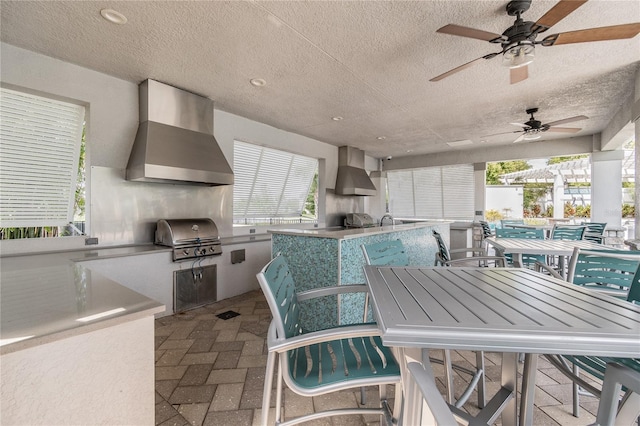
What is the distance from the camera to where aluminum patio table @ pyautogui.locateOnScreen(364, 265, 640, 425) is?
0.80 meters

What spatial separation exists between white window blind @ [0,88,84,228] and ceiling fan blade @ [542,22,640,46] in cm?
438

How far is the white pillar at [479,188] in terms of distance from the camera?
21.8ft

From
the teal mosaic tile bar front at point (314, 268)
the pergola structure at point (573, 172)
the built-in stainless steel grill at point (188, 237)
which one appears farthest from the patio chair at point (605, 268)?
the pergola structure at point (573, 172)

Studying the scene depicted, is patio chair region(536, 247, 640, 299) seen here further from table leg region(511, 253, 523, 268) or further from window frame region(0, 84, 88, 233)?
window frame region(0, 84, 88, 233)

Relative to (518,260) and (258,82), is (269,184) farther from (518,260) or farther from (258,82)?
(518,260)

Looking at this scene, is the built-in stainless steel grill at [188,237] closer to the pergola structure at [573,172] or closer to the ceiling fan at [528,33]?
the ceiling fan at [528,33]

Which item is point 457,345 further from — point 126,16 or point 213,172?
point 213,172

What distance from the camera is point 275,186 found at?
17.6 ft

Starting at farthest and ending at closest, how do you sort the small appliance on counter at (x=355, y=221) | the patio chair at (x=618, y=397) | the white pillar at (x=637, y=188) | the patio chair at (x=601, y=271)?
the small appliance on counter at (x=355, y=221) → the white pillar at (x=637, y=188) → the patio chair at (x=601, y=271) → the patio chair at (x=618, y=397)

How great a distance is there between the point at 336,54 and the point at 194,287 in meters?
3.04

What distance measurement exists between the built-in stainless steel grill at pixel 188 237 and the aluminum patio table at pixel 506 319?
97.3 inches

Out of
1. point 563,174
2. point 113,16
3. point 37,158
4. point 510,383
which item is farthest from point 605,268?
point 563,174

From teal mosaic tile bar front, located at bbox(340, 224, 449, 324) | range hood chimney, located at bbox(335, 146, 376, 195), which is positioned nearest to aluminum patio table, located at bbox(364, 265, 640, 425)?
teal mosaic tile bar front, located at bbox(340, 224, 449, 324)

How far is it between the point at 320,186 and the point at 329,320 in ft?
13.7
